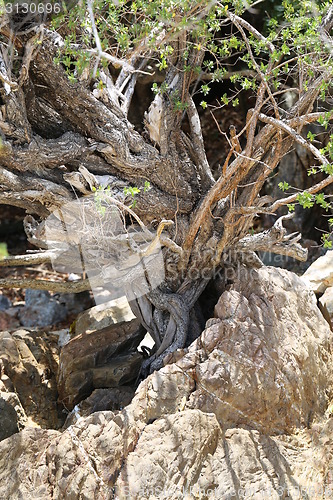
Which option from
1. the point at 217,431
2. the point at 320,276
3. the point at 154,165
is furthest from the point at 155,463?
the point at 320,276

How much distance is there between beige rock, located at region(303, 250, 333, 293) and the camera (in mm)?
6332

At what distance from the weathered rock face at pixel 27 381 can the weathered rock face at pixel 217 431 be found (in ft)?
2.06

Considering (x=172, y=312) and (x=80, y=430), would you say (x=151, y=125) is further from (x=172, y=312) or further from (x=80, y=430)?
(x=80, y=430)

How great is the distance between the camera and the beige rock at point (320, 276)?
633 cm

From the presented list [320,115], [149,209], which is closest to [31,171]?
[149,209]

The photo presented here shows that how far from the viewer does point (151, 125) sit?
5.26 meters

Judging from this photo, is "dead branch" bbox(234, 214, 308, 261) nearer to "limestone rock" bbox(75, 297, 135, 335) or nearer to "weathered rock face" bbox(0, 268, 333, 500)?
"weathered rock face" bbox(0, 268, 333, 500)

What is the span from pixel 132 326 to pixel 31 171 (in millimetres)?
1977

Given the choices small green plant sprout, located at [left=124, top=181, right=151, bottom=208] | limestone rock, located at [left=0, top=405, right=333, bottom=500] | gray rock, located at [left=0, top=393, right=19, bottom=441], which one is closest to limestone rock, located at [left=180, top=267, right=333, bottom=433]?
limestone rock, located at [left=0, top=405, right=333, bottom=500]

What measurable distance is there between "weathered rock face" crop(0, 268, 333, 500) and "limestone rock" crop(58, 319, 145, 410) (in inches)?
17.4

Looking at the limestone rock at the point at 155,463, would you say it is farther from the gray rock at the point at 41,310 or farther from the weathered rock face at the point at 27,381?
the gray rock at the point at 41,310

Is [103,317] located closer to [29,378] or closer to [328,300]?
[29,378]

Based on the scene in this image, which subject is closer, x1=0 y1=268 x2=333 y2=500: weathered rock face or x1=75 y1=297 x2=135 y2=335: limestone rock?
x1=0 y1=268 x2=333 y2=500: weathered rock face

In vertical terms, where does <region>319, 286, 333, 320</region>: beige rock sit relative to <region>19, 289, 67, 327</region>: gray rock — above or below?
above
